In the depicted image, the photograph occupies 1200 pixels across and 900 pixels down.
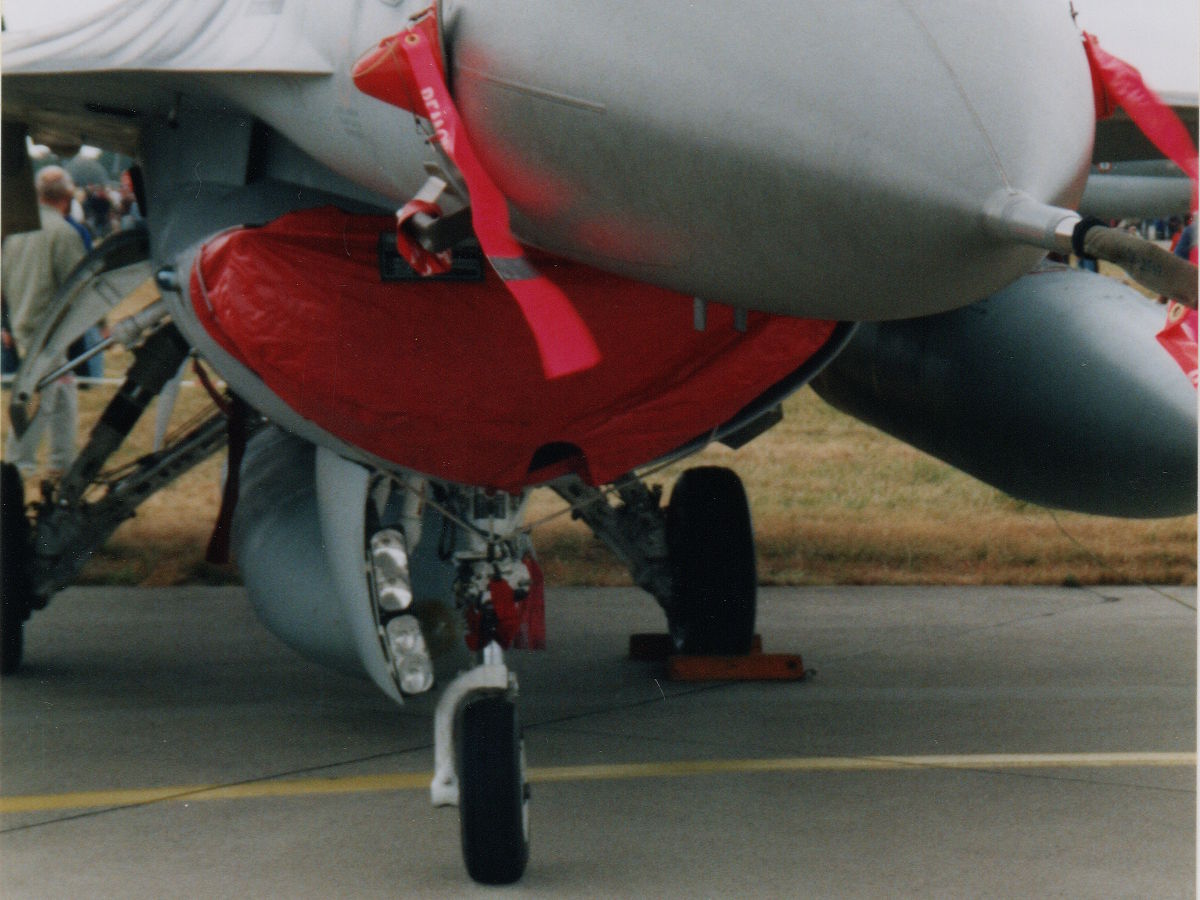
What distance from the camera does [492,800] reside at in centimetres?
407

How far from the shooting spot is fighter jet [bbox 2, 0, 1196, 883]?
2.89 meters

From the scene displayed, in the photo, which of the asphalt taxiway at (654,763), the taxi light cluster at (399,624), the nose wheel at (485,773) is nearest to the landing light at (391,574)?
the taxi light cluster at (399,624)

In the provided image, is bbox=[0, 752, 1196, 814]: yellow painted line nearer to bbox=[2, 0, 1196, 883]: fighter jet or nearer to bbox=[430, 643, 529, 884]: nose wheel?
bbox=[2, 0, 1196, 883]: fighter jet

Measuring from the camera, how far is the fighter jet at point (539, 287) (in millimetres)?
2889

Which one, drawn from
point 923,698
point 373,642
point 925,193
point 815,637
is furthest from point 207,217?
point 815,637

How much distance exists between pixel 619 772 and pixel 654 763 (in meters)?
0.16

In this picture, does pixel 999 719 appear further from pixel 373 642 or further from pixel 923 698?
pixel 373 642

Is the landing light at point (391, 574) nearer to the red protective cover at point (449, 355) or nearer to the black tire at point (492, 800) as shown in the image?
the red protective cover at point (449, 355)

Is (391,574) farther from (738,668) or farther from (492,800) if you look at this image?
(738,668)

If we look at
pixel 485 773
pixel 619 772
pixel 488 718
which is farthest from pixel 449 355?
pixel 619 772

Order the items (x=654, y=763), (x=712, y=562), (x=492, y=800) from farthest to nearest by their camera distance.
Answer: (x=712, y=562), (x=654, y=763), (x=492, y=800)

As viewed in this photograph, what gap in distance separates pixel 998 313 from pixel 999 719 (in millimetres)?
1429

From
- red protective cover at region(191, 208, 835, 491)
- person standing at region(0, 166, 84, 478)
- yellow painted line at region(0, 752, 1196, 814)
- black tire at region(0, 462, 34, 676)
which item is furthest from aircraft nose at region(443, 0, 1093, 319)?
person standing at region(0, 166, 84, 478)

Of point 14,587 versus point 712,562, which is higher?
point 712,562
